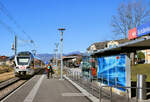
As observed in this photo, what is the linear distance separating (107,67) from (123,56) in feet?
9.24

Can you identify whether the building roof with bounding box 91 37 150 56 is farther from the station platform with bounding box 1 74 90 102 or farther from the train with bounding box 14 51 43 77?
the train with bounding box 14 51 43 77

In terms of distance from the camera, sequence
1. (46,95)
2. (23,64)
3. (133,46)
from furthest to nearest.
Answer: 1. (23,64)
2. (46,95)
3. (133,46)

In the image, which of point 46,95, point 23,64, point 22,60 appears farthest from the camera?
point 22,60

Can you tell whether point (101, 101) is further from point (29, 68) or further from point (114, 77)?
point (29, 68)

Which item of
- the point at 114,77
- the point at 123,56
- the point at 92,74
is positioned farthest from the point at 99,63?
the point at 123,56

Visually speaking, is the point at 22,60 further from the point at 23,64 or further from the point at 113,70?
the point at 113,70

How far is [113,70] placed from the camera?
1248cm

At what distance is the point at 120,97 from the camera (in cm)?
845

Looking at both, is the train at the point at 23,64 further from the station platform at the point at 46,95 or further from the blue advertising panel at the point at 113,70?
the blue advertising panel at the point at 113,70

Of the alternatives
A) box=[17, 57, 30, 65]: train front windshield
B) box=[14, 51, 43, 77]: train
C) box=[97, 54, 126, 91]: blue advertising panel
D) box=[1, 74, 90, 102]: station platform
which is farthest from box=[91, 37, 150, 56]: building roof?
box=[17, 57, 30, 65]: train front windshield

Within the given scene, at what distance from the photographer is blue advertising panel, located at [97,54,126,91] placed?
11180 millimetres

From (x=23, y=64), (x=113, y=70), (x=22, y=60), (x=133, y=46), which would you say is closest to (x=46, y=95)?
(x=113, y=70)

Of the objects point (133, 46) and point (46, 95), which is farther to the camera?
point (46, 95)

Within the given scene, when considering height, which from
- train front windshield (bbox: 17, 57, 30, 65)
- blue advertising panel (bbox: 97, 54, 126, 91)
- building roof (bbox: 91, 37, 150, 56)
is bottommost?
blue advertising panel (bbox: 97, 54, 126, 91)
